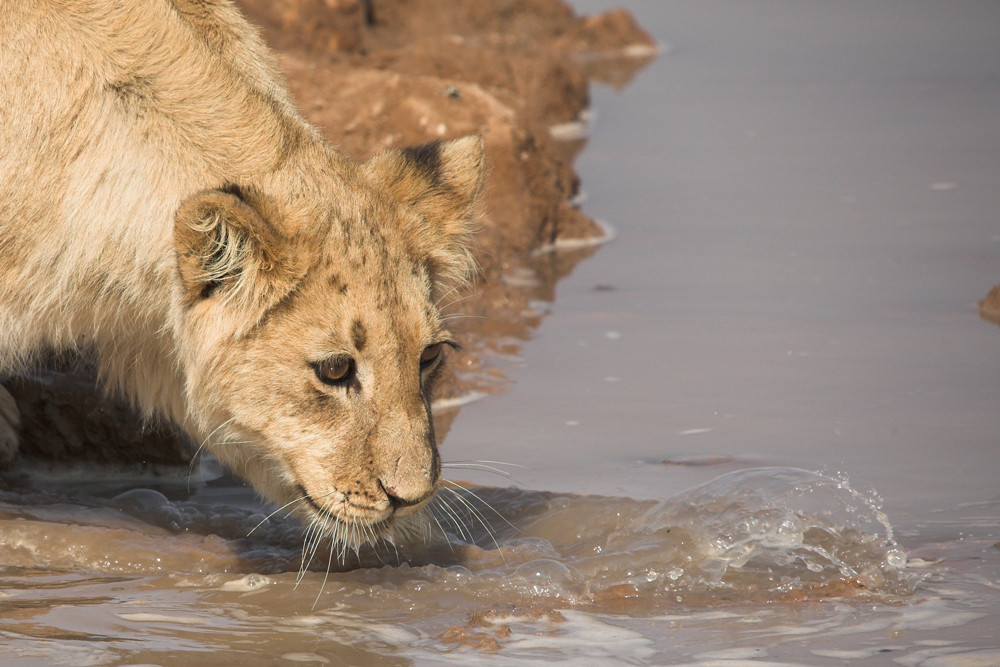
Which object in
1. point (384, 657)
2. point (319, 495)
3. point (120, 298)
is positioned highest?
point (120, 298)

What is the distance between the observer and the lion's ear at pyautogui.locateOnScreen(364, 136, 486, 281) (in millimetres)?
4984

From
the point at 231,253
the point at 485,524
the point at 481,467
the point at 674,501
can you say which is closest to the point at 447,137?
the point at 481,467

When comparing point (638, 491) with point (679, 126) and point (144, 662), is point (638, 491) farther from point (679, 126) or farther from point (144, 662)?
point (679, 126)

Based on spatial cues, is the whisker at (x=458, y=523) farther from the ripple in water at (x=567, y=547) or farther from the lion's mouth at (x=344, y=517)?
the lion's mouth at (x=344, y=517)

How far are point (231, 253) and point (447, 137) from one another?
5.10m

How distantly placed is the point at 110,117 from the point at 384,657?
6.98 ft

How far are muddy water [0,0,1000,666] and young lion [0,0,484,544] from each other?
484mm

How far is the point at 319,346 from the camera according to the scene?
4.40 metres

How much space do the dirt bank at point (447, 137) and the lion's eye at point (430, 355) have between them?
0.56 m

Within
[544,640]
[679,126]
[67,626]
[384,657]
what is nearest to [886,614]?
[544,640]

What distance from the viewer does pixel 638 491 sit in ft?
18.5

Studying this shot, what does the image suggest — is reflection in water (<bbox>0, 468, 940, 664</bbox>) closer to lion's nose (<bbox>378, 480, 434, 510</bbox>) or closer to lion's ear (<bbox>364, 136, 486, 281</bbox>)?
lion's nose (<bbox>378, 480, 434, 510</bbox>)

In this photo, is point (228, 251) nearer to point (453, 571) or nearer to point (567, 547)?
point (453, 571)

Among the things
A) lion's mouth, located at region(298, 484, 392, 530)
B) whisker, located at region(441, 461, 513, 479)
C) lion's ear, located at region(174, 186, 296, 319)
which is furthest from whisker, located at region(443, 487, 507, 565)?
lion's ear, located at region(174, 186, 296, 319)
